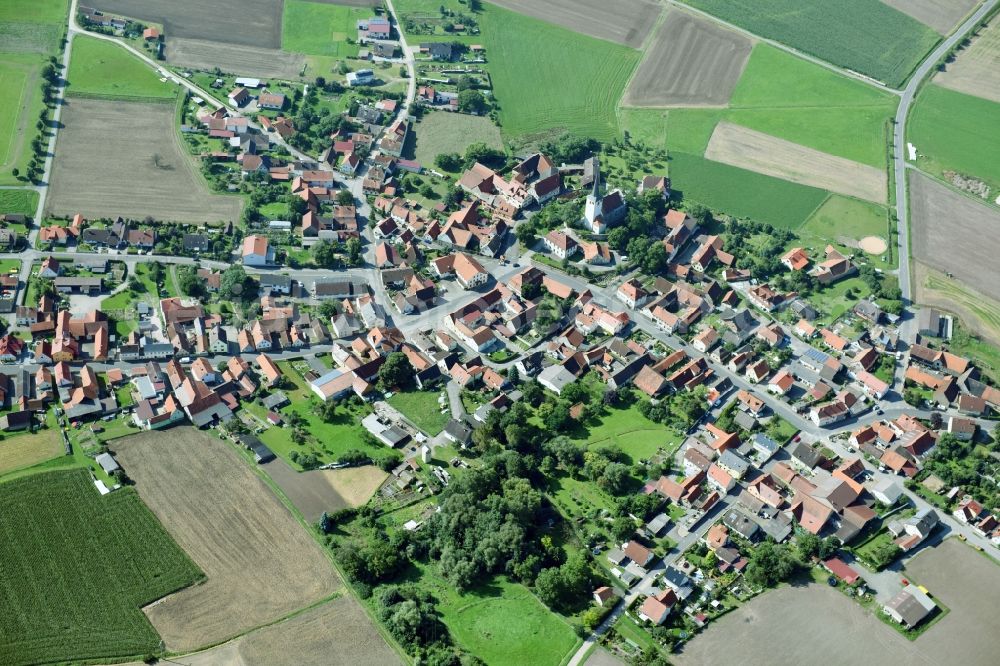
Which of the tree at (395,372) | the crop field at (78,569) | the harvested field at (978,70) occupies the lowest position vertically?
the crop field at (78,569)

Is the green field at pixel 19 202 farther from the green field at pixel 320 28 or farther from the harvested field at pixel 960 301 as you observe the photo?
the harvested field at pixel 960 301

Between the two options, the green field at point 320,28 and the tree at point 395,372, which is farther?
the green field at point 320,28

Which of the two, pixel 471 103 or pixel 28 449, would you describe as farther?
pixel 471 103

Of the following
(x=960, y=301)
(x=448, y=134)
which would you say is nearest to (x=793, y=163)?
(x=960, y=301)

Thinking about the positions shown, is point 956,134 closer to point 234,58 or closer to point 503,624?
point 503,624

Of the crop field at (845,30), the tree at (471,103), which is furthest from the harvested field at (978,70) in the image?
the tree at (471,103)

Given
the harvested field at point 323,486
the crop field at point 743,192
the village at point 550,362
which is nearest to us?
the village at point 550,362

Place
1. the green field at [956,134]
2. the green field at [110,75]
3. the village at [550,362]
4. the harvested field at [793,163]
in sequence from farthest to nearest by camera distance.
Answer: the green field at [110,75] → the green field at [956,134] → the harvested field at [793,163] → the village at [550,362]

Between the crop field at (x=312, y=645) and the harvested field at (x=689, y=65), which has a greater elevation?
the harvested field at (x=689, y=65)
